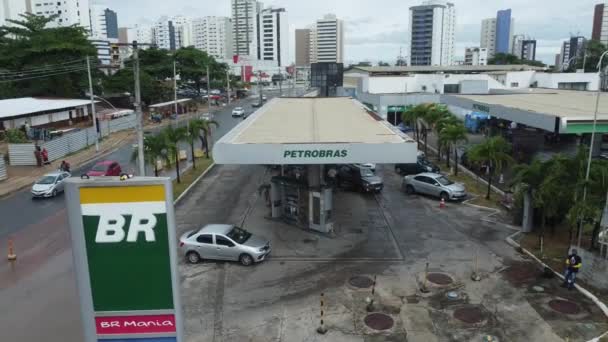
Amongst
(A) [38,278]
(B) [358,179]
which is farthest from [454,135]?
(A) [38,278]

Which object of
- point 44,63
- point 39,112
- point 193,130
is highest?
point 44,63

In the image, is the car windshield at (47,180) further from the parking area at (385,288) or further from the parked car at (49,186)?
the parking area at (385,288)

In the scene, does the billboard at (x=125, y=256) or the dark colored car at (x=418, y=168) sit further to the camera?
the dark colored car at (x=418, y=168)

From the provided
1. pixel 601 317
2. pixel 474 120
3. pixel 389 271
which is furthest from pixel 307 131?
pixel 474 120

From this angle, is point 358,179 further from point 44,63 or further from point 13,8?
point 13,8

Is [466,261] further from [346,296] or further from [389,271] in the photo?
[346,296]

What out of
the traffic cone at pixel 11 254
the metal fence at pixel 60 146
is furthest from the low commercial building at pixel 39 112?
the traffic cone at pixel 11 254
